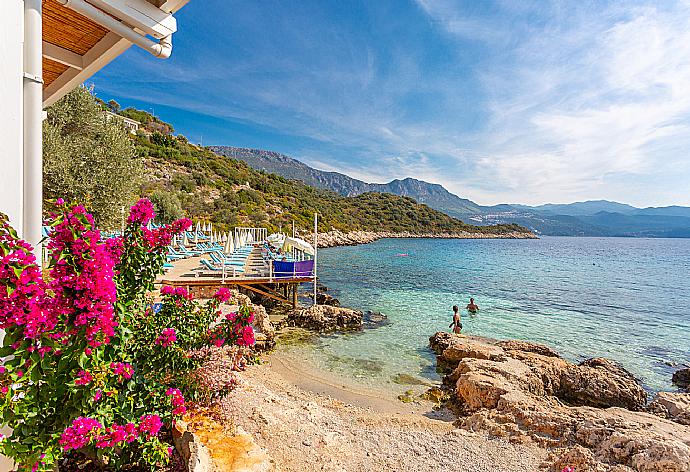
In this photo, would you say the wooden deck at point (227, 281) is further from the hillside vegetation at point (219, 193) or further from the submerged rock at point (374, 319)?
the hillside vegetation at point (219, 193)

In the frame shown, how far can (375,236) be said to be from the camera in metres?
88.6

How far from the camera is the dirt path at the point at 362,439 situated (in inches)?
180

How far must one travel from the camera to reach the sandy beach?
15.0 ft

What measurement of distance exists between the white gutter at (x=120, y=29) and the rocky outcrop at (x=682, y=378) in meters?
15.6

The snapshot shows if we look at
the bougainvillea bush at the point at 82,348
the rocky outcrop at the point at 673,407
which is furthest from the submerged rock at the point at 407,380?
the bougainvillea bush at the point at 82,348

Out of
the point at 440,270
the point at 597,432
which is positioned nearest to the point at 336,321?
the point at 597,432

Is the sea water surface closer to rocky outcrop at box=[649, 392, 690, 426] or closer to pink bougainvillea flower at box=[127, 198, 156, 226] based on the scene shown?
rocky outcrop at box=[649, 392, 690, 426]

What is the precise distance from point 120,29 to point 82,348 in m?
2.83

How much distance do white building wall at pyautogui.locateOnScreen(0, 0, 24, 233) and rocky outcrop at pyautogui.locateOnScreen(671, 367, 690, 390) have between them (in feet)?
52.2

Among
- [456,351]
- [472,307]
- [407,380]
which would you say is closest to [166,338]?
[407,380]

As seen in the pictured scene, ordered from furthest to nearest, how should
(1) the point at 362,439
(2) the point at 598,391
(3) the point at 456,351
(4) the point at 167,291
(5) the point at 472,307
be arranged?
(5) the point at 472,307, (3) the point at 456,351, (2) the point at 598,391, (1) the point at 362,439, (4) the point at 167,291

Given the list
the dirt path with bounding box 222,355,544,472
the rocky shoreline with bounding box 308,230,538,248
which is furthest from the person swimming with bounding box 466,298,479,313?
the rocky shoreline with bounding box 308,230,538,248

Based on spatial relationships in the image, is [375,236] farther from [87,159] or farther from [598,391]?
[598,391]

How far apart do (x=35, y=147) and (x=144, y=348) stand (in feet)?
6.09
